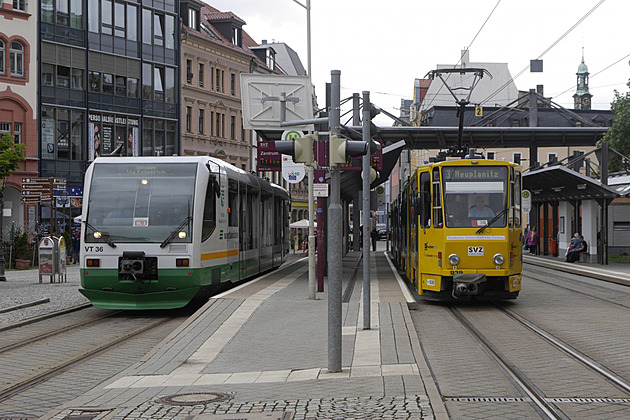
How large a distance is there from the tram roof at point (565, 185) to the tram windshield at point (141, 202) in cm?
1791

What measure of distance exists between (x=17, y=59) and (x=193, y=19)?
62.3 ft

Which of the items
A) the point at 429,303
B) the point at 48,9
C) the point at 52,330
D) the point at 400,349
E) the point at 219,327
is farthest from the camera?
the point at 48,9

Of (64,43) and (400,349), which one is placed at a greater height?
(64,43)

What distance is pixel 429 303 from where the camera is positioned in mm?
19828

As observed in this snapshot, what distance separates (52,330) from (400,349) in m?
6.61

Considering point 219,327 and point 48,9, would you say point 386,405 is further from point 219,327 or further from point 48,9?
point 48,9

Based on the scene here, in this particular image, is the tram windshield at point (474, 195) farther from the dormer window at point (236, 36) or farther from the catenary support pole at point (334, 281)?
the dormer window at point (236, 36)

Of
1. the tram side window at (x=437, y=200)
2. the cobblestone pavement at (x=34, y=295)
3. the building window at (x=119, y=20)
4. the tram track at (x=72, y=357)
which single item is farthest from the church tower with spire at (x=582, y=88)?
the tram track at (x=72, y=357)

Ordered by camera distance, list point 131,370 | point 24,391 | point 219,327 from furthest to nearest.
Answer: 1. point 219,327
2. point 131,370
3. point 24,391

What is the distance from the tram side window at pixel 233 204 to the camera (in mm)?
19997

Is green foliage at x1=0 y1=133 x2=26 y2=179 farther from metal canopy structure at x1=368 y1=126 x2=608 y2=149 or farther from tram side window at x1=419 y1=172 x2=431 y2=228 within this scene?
metal canopy structure at x1=368 y1=126 x2=608 y2=149

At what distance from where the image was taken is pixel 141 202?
56.7ft

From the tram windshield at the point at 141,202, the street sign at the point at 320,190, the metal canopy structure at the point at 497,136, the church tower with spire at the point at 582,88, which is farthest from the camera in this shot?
the church tower with spire at the point at 582,88

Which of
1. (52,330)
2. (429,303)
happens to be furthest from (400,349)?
(429,303)
